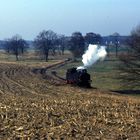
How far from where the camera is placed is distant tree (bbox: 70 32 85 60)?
124 meters

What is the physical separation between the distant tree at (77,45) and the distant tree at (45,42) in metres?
6.17

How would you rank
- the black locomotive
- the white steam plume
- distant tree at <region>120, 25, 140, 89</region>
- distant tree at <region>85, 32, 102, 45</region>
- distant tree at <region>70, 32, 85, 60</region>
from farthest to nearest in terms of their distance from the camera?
1. distant tree at <region>85, 32, 102, 45</region>
2. distant tree at <region>70, 32, 85, 60</region>
3. the white steam plume
4. the black locomotive
5. distant tree at <region>120, 25, 140, 89</region>

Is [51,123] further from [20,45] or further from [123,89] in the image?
[20,45]

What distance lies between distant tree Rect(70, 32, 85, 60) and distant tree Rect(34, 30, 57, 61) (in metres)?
6.17

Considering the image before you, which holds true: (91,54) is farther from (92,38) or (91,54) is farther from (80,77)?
(92,38)

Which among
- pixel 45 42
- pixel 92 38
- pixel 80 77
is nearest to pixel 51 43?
pixel 45 42

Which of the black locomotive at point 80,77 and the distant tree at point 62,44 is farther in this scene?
the distant tree at point 62,44

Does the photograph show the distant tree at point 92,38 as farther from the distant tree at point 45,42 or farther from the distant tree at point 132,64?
the distant tree at point 132,64

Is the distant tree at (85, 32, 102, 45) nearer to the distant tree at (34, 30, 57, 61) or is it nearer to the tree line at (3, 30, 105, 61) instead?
the tree line at (3, 30, 105, 61)

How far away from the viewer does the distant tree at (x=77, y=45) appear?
407 ft

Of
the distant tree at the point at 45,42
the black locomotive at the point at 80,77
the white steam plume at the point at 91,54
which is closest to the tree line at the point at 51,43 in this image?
the distant tree at the point at 45,42

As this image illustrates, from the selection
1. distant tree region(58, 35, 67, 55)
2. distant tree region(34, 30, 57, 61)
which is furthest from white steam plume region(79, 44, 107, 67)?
distant tree region(58, 35, 67, 55)

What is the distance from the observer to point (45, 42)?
132 metres

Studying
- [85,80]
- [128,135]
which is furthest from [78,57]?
[128,135]
